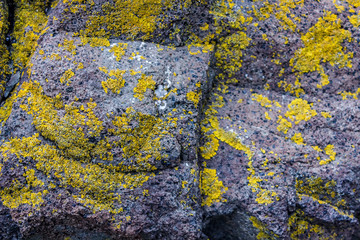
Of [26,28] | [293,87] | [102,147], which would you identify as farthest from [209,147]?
[26,28]

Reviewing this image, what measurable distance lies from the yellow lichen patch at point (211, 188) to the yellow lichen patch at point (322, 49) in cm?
108

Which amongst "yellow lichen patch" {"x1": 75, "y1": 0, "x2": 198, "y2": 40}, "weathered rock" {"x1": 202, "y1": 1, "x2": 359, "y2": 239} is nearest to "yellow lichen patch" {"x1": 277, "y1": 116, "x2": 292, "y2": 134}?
"weathered rock" {"x1": 202, "y1": 1, "x2": 359, "y2": 239}

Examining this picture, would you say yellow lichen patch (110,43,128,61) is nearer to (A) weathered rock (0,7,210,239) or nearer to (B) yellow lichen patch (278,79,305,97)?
(A) weathered rock (0,7,210,239)

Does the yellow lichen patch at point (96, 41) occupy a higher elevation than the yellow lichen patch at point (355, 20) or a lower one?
higher

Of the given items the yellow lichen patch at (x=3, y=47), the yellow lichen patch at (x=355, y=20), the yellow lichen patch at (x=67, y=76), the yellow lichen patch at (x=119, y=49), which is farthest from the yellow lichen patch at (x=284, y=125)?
the yellow lichen patch at (x=3, y=47)

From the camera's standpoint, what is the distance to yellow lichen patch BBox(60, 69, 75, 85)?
6.86 ft

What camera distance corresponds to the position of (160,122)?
2059mm

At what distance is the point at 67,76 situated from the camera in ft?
6.89

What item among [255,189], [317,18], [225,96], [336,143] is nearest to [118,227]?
[255,189]

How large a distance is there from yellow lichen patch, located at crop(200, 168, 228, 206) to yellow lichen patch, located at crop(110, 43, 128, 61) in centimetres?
100

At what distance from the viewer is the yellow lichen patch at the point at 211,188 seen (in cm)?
211

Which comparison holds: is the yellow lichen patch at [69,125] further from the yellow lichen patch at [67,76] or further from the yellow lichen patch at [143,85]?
the yellow lichen patch at [143,85]

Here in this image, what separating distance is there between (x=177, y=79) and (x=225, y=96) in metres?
0.47

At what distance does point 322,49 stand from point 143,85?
1.45m
